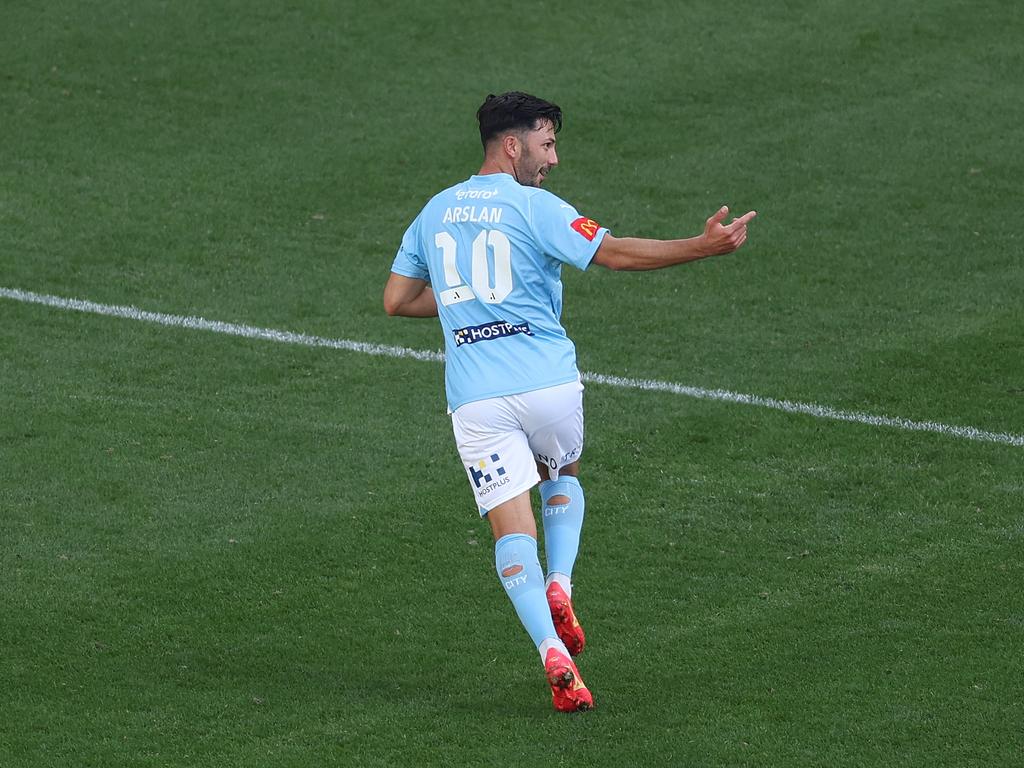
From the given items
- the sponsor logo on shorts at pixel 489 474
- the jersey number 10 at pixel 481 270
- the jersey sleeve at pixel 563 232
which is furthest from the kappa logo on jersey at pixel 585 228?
the sponsor logo on shorts at pixel 489 474

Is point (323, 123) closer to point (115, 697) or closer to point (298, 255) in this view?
point (298, 255)

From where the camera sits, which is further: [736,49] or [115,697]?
[736,49]

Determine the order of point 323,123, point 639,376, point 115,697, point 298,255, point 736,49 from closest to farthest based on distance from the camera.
→ point 115,697
point 639,376
point 298,255
point 323,123
point 736,49

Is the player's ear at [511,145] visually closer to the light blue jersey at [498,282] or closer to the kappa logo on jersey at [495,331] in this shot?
the light blue jersey at [498,282]

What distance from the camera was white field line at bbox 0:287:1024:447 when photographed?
8141 millimetres

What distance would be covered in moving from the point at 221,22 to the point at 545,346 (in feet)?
30.0

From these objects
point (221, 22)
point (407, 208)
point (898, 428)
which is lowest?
point (898, 428)

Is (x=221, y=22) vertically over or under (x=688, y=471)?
over

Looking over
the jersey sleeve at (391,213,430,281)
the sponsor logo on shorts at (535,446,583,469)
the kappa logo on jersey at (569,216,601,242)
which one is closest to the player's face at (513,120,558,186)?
the kappa logo on jersey at (569,216,601,242)

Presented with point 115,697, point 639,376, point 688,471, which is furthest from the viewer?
point 639,376

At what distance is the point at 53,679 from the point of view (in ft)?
18.5

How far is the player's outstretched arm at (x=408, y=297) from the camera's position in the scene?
5844mm

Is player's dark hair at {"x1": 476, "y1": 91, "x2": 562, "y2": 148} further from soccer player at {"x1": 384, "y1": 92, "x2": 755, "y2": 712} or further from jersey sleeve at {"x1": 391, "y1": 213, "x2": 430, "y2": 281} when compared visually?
jersey sleeve at {"x1": 391, "y1": 213, "x2": 430, "y2": 281}

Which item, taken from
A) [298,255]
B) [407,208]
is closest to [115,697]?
[298,255]
